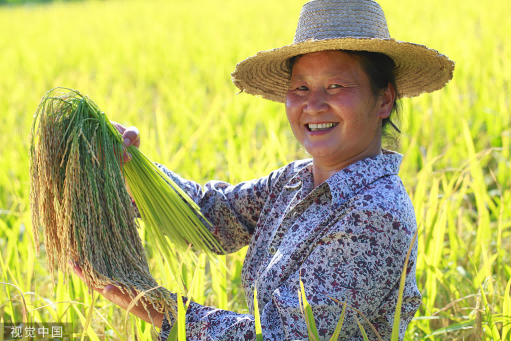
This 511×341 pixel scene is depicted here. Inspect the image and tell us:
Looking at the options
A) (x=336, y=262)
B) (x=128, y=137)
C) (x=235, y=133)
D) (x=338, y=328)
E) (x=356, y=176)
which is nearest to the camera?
(x=338, y=328)

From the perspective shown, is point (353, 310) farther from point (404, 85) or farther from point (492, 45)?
point (492, 45)

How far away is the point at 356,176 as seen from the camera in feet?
4.18

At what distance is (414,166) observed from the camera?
2.96 meters

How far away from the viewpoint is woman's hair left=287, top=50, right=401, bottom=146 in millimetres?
1373

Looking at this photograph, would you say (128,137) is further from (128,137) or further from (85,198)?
(85,198)

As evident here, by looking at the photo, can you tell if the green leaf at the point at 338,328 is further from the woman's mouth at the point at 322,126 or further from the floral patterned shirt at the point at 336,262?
the woman's mouth at the point at 322,126

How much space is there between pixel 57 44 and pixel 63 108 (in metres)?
7.41

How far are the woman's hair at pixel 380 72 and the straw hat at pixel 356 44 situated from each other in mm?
28

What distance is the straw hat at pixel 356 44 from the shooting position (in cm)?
129

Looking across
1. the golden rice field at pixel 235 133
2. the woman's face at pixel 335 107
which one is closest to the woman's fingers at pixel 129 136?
the golden rice field at pixel 235 133

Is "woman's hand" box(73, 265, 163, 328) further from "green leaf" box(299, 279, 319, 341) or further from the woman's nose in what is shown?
the woman's nose

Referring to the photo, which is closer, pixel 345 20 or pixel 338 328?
pixel 338 328

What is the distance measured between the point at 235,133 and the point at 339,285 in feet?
7.34

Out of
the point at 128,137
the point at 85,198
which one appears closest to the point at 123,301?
the point at 85,198
